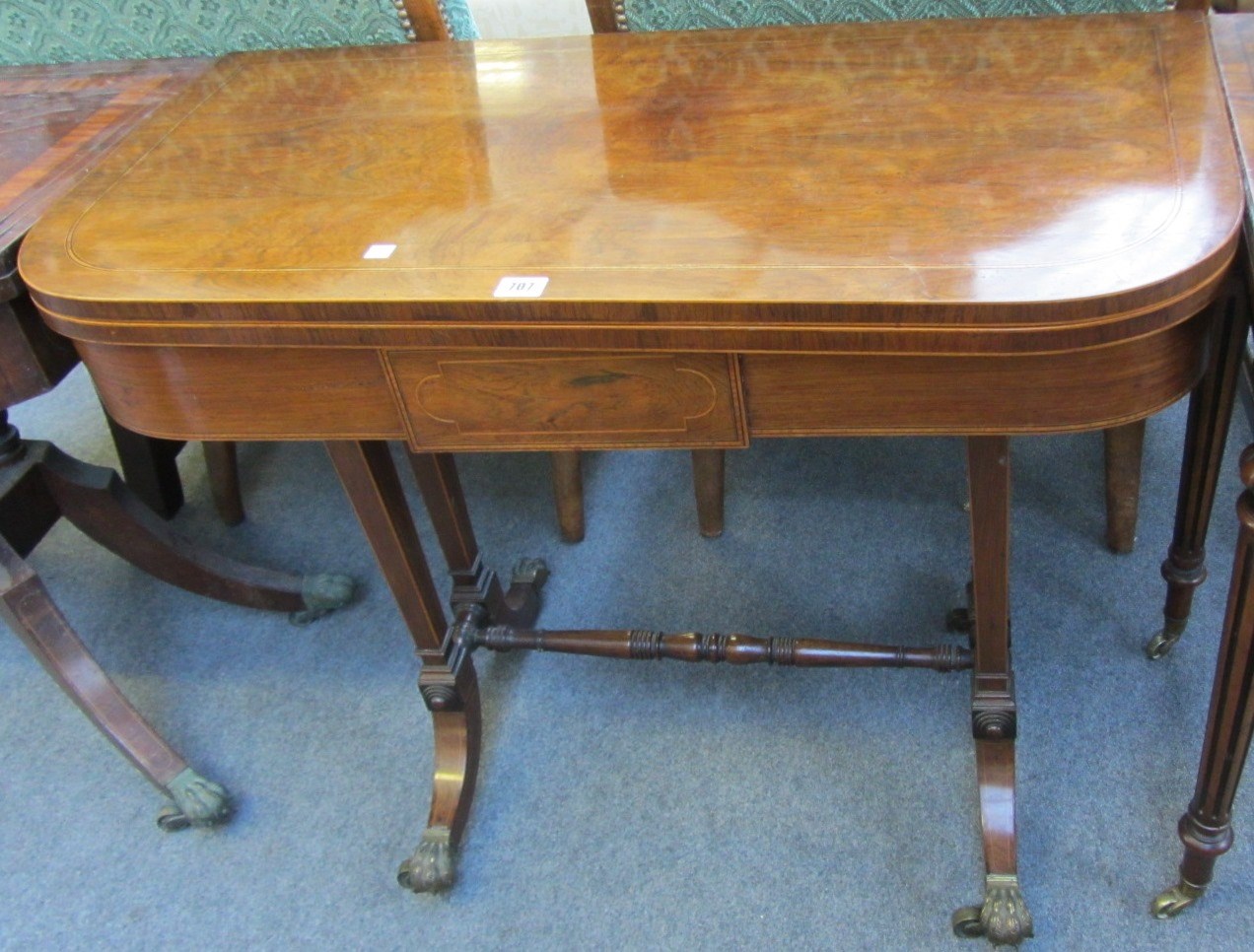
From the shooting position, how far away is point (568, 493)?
167 centimetres

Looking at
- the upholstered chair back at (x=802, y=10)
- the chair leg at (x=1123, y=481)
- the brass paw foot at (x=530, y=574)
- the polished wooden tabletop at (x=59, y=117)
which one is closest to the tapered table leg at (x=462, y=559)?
the brass paw foot at (x=530, y=574)

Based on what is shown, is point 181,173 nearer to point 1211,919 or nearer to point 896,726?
point 896,726

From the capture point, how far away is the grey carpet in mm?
1252

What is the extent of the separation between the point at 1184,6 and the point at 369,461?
982 millimetres

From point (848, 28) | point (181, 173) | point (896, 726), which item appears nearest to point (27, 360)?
point (181, 173)

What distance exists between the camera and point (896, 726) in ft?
4.61

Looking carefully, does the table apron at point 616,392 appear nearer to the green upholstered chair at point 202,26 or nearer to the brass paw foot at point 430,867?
the brass paw foot at point 430,867

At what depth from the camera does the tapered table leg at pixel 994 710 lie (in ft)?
3.42

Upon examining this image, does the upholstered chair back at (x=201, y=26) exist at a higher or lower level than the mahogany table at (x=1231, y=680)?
higher

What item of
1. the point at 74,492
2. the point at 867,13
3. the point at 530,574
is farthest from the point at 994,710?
the point at 74,492

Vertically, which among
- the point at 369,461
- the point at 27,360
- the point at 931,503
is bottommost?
the point at 931,503

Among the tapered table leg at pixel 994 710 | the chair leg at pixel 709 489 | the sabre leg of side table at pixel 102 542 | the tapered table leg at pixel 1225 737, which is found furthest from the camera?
the chair leg at pixel 709 489

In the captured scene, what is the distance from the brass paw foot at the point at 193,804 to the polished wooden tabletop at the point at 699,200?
68cm

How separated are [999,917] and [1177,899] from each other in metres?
0.19
